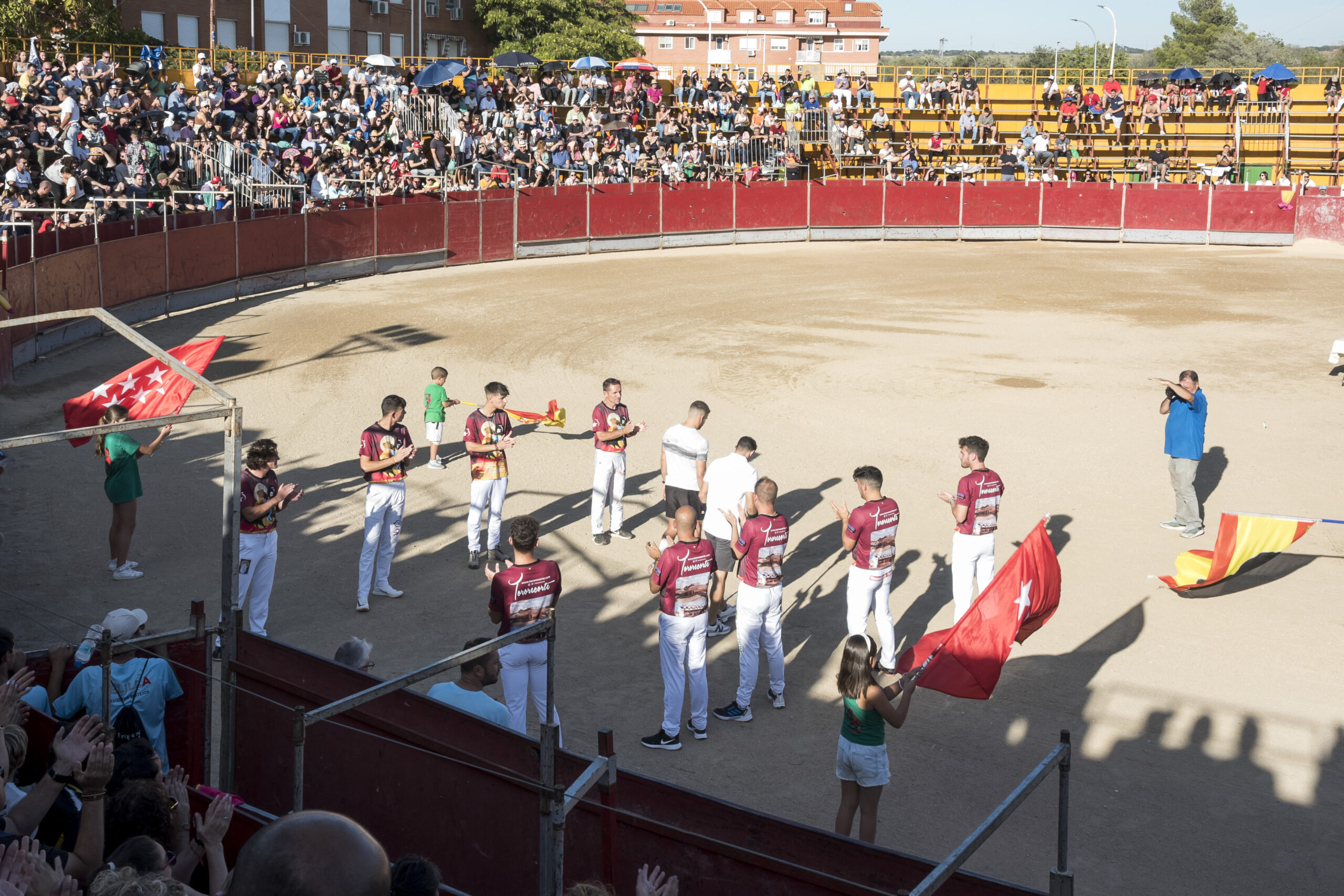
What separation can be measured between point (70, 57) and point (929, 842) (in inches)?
1671

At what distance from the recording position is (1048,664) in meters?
10.2

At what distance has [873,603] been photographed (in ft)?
32.4

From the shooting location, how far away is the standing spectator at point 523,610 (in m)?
8.20

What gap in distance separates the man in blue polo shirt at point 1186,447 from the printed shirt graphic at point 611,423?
5642mm

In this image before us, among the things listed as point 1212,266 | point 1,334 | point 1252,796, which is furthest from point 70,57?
point 1252,796

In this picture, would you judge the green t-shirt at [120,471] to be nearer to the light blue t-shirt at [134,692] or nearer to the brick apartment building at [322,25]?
the light blue t-shirt at [134,692]

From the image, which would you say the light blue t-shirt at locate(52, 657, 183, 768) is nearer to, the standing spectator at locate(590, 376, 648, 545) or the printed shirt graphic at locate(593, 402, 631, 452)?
the standing spectator at locate(590, 376, 648, 545)

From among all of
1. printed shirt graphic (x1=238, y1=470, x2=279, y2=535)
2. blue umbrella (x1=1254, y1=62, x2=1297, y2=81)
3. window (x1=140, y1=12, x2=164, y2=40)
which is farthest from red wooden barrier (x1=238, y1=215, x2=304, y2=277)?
blue umbrella (x1=1254, y1=62, x2=1297, y2=81)

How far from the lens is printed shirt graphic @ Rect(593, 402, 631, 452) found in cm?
1288

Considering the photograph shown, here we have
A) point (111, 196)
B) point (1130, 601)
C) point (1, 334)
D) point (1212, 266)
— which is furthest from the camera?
point (1212, 266)

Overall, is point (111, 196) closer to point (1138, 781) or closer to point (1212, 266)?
point (1138, 781)

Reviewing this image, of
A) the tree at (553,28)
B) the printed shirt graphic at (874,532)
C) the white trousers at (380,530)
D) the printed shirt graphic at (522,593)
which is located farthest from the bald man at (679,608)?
the tree at (553,28)

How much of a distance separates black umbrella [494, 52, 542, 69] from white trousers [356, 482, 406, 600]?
35.1m

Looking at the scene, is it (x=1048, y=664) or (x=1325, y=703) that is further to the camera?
(x=1048, y=664)
